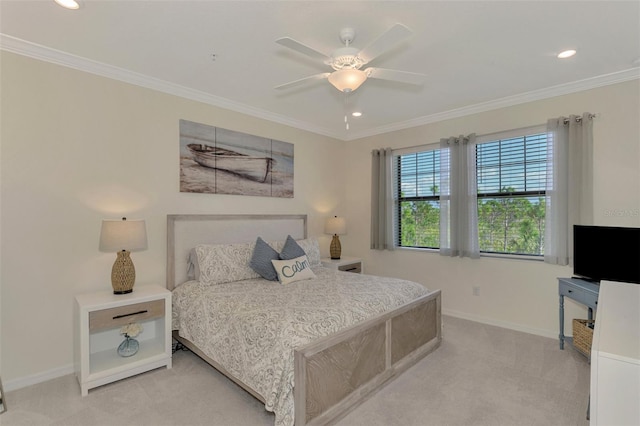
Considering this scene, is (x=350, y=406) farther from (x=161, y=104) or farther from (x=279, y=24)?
(x=161, y=104)

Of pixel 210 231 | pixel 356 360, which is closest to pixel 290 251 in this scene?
pixel 210 231

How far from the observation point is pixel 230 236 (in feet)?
12.4

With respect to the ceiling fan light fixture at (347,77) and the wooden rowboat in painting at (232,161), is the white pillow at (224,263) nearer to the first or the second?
the wooden rowboat in painting at (232,161)

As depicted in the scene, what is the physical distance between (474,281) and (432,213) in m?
1.05

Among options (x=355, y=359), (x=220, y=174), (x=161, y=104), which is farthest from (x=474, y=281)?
(x=161, y=104)

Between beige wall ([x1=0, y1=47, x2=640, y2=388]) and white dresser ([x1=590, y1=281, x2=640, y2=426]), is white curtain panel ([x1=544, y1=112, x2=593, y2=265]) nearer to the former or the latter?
beige wall ([x1=0, y1=47, x2=640, y2=388])

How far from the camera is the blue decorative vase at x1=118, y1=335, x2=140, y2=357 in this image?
277 centimetres

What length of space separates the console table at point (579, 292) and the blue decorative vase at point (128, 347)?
3873 millimetres

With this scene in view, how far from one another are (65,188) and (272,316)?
210 cm

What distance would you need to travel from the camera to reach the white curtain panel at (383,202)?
486 centimetres

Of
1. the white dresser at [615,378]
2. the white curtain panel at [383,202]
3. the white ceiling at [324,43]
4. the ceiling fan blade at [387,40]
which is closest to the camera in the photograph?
the white dresser at [615,378]

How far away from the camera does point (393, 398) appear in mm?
2369

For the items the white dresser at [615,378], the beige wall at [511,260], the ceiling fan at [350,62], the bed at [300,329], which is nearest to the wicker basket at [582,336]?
the beige wall at [511,260]

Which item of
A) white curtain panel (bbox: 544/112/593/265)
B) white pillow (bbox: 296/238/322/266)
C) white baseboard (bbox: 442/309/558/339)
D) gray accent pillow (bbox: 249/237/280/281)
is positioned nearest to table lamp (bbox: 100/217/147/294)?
gray accent pillow (bbox: 249/237/280/281)
